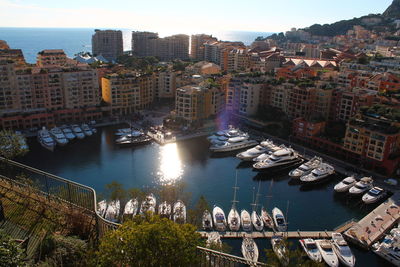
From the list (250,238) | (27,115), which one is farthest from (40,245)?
(27,115)

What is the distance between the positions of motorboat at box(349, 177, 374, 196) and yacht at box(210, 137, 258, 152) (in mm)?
10099

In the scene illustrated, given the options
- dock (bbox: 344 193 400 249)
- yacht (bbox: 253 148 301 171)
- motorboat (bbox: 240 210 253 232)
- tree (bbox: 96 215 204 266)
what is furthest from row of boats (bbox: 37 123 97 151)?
tree (bbox: 96 215 204 266)

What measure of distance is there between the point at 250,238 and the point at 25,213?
1154cm

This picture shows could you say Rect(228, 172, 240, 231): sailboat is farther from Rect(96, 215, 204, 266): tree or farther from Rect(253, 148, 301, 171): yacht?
Rect(96, 215, 204, 266): tree

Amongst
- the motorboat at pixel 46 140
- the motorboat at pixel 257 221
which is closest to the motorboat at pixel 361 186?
the motorboat at pixel 257 221

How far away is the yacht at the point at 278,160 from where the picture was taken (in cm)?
2650

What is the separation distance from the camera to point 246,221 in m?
18.5

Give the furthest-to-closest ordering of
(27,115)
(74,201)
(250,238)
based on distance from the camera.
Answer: (27,115) < (250,238) < (74,201)

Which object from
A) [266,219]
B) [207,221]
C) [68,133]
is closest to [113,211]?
[207,221]

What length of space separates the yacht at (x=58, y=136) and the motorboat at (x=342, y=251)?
22587 mm

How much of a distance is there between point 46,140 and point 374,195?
25020 mm

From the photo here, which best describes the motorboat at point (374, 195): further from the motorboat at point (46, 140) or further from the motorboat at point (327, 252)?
the motorboat at point (46, 140)

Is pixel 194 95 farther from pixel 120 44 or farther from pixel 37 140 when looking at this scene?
pixel 120 44

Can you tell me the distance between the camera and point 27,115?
3319 cm
